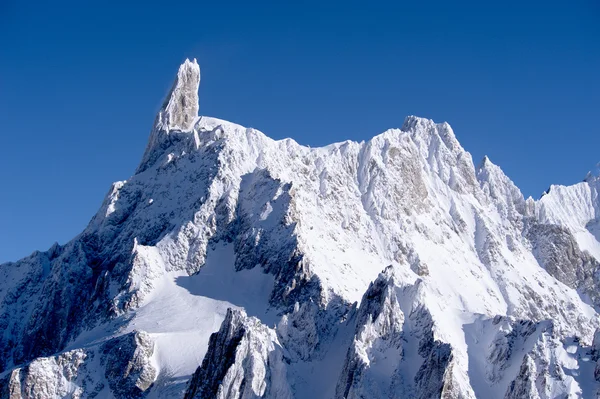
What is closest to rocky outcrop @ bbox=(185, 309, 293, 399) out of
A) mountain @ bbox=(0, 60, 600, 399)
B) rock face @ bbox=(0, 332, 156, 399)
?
mountain @ bbox=(0, 60, 600, 399)

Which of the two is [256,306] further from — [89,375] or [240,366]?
[240,366]

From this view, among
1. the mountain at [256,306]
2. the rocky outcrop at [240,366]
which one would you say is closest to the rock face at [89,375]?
the mountain at [256,306]

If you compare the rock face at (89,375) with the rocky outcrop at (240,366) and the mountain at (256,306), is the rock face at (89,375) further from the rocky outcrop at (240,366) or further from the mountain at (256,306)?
the rocky outcrop at (240,366)

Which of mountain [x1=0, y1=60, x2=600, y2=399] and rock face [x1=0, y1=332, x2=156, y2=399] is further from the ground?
mountain [x1=0, y1=60, x2=600, y2=399]

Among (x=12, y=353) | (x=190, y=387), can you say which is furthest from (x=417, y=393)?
(x=12, y=353)

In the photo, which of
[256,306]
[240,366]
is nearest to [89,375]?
[240,366]

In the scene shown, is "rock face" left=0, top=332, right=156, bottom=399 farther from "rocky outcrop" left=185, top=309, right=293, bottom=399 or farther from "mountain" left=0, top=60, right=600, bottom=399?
"rocky outcrop" left=185, top=309, right=293, bottom=399

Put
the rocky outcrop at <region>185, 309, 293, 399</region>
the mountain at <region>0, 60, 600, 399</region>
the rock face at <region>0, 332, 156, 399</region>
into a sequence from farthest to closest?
the rock face at <region>0, 332, 156, 399</region> → the mountain at <region>0, 60, 600, 399</region> → the rocky outcrop at <region>185, 309, 293, 399</region>

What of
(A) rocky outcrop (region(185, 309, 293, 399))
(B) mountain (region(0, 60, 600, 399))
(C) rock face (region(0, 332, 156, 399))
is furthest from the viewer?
(C) rock face (region(0, 332, 156, 399))
